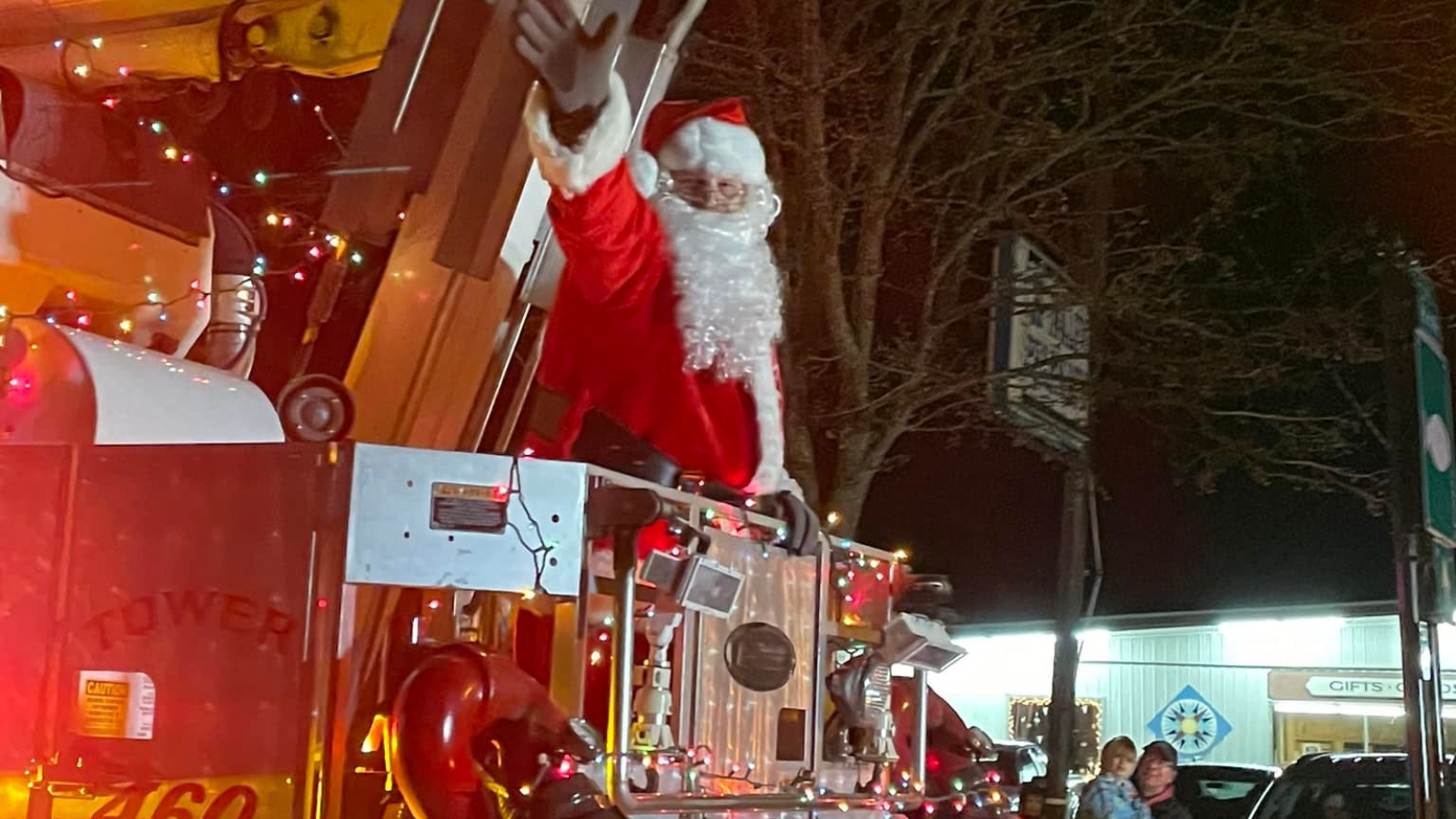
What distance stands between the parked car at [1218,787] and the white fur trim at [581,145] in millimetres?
10841

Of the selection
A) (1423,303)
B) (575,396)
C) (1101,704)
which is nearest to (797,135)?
(1423,303)

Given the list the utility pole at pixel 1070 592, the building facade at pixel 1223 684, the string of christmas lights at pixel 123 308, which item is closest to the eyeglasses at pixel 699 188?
the string of christmas lights at pixel 123 308

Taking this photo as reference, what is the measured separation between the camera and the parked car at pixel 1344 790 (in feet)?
30.3

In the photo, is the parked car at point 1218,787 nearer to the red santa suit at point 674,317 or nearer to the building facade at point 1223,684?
the building facade at point 1223,684

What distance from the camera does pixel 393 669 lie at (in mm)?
3531

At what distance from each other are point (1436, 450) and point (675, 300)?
4.31 m

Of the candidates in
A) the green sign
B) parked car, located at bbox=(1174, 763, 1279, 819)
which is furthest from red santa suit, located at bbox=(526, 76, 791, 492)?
parked car, located at bbox=(1174, 763, 1279, 819)

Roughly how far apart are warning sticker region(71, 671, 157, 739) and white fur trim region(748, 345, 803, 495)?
1789mm

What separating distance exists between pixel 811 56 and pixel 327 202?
611 cm

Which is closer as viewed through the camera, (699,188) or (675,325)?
(675,325)

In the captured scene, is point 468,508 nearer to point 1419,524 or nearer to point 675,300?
point 675,300

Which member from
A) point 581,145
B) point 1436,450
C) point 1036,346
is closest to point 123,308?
point 581,145

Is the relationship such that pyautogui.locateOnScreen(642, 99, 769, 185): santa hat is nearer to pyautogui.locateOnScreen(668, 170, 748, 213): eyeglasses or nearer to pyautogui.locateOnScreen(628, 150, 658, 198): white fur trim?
pyautogui.locateOnScreen(668, 170, 748, 213): eyeglasses

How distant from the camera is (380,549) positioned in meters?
3.29
